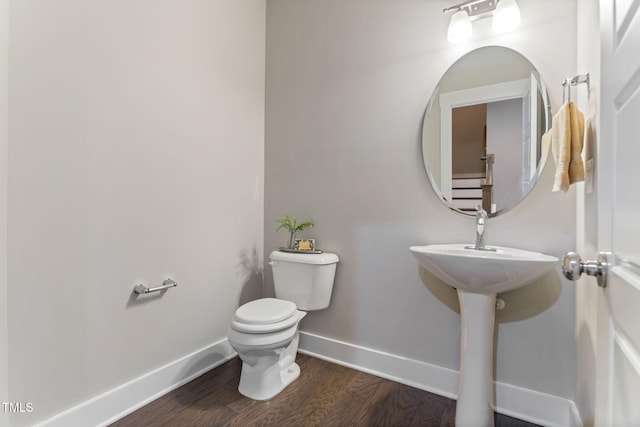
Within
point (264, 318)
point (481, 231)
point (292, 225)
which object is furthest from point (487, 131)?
point (264, 318)

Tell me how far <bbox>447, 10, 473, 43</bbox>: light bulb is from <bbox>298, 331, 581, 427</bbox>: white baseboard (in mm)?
1760

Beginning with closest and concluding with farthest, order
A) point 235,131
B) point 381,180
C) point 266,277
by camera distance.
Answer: point 381,180, point 235,131, point 266,277

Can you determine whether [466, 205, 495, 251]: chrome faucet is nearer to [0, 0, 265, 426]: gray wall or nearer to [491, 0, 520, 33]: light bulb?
[491, 0, 520, 33]: light bulb

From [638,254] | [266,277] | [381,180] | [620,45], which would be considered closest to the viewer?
[638,254]

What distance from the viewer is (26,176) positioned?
1.18m

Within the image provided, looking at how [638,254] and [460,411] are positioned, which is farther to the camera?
[460,411]

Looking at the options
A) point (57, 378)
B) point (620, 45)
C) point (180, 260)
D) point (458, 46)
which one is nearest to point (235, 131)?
point (180, 260)

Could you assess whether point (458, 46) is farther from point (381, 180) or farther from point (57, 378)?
point (57, 378)

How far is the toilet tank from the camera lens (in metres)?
1.89

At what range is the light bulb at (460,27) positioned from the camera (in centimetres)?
156

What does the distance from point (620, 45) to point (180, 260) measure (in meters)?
1.89

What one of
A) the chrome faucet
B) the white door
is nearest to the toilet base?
the chrome faucet

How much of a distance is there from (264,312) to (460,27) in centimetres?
180

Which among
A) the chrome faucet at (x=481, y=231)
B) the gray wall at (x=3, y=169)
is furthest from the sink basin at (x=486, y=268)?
the gray wall at (x=3, y=169)
